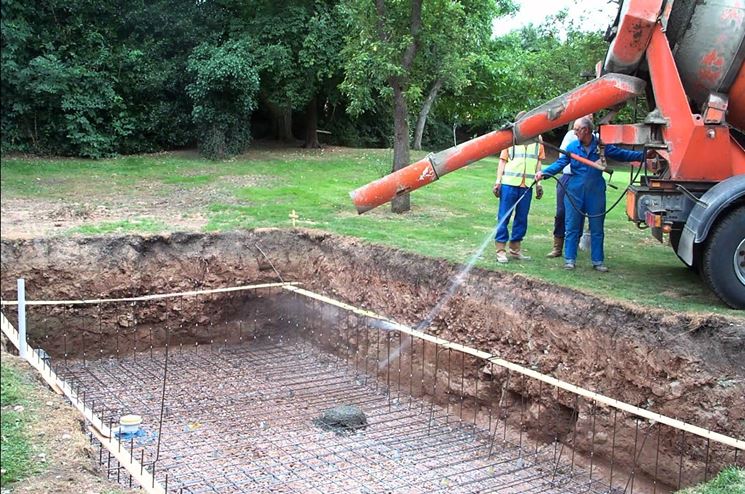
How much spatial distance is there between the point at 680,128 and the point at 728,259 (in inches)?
46.5

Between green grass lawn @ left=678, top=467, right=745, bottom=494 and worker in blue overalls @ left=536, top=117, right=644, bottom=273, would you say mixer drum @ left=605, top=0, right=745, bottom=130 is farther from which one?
green grass lawn @ left=678, top=467, right=745, bottom=494

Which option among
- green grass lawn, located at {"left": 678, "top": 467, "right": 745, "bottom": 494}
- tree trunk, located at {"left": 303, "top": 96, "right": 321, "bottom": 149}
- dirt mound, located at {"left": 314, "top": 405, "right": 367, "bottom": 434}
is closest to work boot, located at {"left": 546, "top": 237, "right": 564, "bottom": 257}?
dirt mound, located at {"left": 314, "top": 405, "right": 367, "bottom": 434}

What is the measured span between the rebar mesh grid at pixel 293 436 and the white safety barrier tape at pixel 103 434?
0.89 feet

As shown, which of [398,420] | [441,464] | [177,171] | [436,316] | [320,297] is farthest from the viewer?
[177,171]

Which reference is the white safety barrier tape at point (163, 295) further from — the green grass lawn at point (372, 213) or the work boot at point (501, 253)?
the work boot at point (501, 253)

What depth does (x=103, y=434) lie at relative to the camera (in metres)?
4.68

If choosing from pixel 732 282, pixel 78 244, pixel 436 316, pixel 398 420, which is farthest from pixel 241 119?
pixel 732 282

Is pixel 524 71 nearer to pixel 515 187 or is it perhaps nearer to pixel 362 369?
pixel 515 187

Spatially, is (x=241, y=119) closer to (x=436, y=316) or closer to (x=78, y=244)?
(x=78, y=244)

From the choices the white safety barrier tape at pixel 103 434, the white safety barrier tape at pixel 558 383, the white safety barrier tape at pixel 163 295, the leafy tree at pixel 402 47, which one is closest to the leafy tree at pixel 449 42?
the leafy tree at pixel 402 47

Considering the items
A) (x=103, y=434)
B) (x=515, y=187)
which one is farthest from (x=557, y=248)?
(x=103, y=434)

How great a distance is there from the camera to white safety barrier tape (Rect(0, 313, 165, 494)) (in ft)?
13.7

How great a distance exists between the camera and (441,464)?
20.9 feet

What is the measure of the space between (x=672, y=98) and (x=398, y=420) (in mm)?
4000
